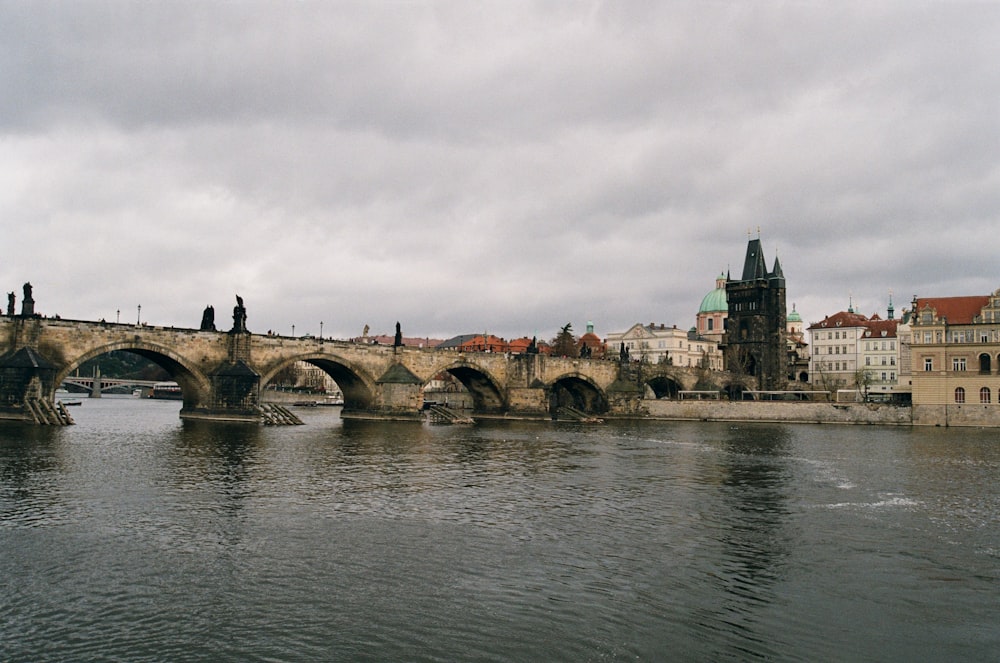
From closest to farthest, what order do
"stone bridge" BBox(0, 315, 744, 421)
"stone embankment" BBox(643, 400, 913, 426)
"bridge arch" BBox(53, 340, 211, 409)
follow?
1. "stone bridge" BBox(0, 315, 744, 421)
2. "bridge arch" BBox(53, 340, 211, 409)
3. "stone embankment" BBox(643, 400, 913, 426)

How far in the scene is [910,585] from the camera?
1285 cm

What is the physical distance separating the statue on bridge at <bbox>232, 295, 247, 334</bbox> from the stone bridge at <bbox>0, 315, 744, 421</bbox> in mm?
454

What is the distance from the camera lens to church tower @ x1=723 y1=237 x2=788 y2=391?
106m

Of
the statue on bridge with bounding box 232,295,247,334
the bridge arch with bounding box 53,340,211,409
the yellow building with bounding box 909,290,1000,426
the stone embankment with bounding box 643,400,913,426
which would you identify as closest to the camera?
the bridge arch with bounding box 53,340,211,409

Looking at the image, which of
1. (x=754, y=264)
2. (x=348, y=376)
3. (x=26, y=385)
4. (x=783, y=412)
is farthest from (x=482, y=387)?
(x=754, y=264)

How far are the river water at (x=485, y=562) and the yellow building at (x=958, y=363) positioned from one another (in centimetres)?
3786

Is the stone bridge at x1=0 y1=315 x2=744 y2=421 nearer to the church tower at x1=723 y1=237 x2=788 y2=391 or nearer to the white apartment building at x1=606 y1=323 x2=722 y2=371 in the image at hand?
the church tower at x1=723 y1=237 x2=788 y2=391

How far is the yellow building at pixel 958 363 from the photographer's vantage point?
192ft

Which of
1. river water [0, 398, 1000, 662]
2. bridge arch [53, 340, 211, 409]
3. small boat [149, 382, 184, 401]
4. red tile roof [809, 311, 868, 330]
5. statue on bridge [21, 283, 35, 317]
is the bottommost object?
river water [0, 398, 1000, 662]

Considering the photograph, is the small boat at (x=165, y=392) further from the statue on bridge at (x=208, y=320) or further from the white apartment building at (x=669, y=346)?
the statue on bridge at (x=208, y=320)

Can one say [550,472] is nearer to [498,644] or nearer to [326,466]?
[326,466]

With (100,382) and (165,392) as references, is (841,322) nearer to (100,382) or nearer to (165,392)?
(165,392)

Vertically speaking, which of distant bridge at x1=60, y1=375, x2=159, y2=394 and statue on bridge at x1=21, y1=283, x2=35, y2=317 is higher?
statue on bridge at x1=21, y1=283, x2=35, y2=317

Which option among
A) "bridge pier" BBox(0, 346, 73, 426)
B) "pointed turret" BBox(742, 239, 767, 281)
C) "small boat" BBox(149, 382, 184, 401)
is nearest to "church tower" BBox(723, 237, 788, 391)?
"pointed turret" BBox(742, 239, 767, 281)
